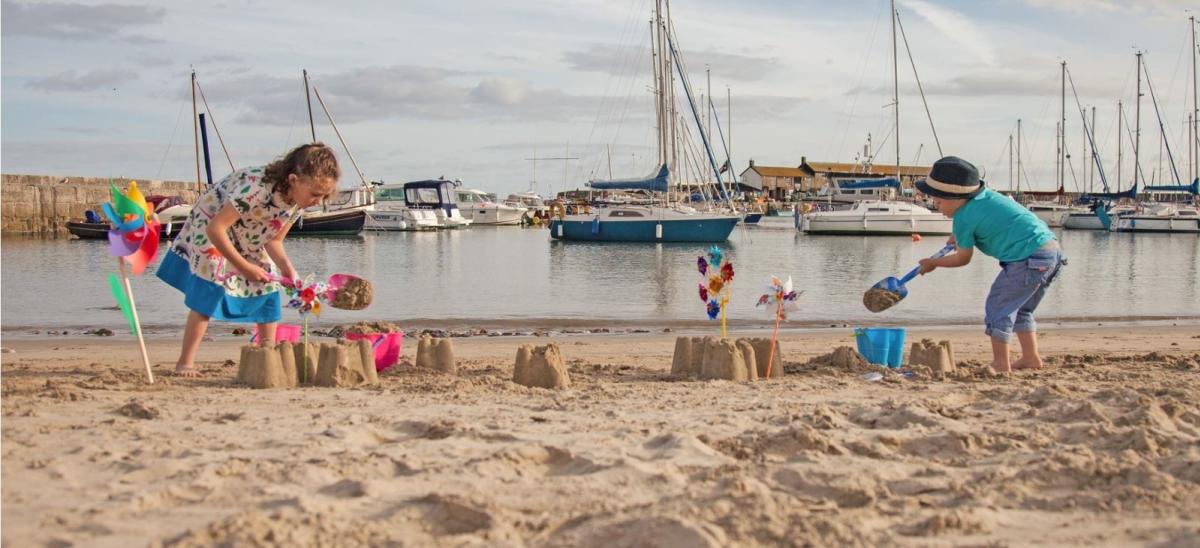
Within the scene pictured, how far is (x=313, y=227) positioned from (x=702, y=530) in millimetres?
47638

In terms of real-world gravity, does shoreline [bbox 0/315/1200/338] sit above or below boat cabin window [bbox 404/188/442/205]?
below

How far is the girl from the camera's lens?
6.08m

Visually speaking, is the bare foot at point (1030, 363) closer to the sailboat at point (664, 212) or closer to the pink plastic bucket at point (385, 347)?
the pink plastic bucket at point (385, 347)

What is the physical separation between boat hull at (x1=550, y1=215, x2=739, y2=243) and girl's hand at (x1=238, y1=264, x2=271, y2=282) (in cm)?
3295

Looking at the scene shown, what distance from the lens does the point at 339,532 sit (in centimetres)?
327

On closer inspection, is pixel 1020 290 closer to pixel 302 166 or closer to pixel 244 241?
pixel 302 166

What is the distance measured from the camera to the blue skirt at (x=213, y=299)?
6.38m

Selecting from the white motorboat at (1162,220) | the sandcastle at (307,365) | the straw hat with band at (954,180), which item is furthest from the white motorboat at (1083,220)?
the sandcastle at (307,365)

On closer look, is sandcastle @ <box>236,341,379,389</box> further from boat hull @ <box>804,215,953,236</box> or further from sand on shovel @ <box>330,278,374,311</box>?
boat hull @ <box>804,215,953,236</box>

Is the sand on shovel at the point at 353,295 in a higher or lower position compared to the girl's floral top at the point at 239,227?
lower

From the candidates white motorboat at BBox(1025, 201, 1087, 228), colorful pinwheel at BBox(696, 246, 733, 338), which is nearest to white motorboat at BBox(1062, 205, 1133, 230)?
white motorboat at BBox(1025, 201, 1087, 228)

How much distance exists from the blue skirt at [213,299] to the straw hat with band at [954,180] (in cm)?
437

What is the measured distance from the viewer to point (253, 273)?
6172 millimetres

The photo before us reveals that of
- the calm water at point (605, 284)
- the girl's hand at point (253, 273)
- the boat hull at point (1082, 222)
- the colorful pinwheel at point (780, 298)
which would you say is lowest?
the calm water at point (605, 284)
